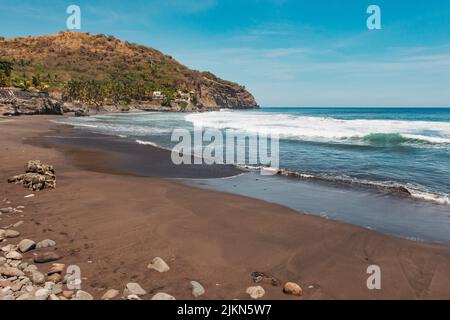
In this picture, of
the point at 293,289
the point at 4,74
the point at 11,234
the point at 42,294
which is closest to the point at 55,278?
the point at 42,294

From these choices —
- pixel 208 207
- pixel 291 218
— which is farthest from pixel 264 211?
pixel 208 207

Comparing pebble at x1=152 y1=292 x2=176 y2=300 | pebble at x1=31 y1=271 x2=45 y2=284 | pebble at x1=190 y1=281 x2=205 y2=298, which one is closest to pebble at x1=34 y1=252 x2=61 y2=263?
pebble at x1=31 y1=271 x2=45 y2=284

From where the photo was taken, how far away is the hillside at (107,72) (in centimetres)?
10008

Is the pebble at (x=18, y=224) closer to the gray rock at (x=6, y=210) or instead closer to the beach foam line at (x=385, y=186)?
the gray rock at (x=6, y=210)

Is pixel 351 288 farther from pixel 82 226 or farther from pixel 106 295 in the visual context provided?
pixel 82 226

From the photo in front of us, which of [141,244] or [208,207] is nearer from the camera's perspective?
[141,244]

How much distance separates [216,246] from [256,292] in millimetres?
1710

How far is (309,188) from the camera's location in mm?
10602

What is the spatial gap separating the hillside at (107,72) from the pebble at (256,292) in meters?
95.8

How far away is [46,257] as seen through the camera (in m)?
4.95

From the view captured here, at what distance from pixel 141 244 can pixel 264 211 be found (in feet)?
10.9

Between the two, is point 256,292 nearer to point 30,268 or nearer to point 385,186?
point 30,268

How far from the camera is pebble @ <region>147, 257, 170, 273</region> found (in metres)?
4.82

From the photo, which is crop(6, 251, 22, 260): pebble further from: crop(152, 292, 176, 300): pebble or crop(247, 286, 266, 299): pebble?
crop(247, 286, 266, 299): pebble
